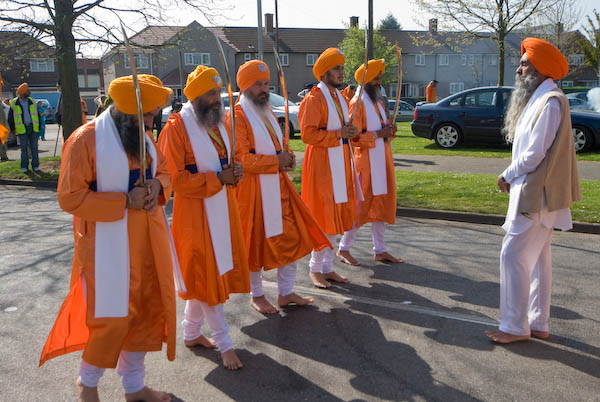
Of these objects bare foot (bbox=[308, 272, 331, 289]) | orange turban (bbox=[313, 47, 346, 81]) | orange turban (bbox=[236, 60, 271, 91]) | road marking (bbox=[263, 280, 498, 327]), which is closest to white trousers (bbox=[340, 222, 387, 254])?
bare foot (bbox=[308, 272, 331, 289])

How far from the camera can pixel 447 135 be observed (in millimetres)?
16172

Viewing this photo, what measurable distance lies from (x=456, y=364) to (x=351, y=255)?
2853mm

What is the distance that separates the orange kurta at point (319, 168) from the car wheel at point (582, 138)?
10.4 m

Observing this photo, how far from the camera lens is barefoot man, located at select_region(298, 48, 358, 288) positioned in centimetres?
559

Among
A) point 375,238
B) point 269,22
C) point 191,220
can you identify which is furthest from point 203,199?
point 269,22

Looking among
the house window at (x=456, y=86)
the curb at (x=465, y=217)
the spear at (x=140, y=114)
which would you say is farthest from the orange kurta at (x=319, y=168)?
the house window at (x=456, y=86)

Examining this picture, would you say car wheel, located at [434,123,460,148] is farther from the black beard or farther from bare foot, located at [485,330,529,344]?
the black beard

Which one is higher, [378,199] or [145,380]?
[378,199]

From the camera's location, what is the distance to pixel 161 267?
11.1ft

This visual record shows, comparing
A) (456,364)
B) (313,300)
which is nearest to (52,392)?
(313,300)

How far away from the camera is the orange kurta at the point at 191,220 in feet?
12.8

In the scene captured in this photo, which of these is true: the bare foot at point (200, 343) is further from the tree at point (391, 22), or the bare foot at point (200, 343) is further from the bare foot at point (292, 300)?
the tree at point (391, 22)

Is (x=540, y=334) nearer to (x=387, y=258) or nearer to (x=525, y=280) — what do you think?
(x=525, y=280)

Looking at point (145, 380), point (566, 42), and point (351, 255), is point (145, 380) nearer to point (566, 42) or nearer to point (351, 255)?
point (351, 255)
